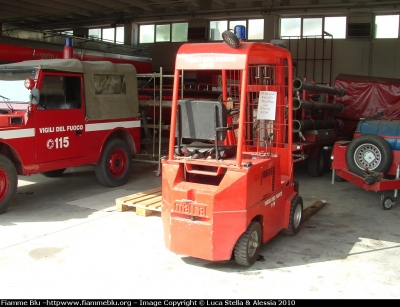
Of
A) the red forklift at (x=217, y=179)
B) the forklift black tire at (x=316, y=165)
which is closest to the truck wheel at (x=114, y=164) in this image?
the red forklift at (x=217, y=179)

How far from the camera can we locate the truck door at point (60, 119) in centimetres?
730

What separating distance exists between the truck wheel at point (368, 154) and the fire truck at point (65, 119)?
14.4ft

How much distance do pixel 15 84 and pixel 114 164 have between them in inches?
95.9

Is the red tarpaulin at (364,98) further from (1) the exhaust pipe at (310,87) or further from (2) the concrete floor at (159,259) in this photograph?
(2) the concrete floor at (159,259)

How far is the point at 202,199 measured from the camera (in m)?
4.71

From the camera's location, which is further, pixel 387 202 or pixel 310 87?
pixel 310 87

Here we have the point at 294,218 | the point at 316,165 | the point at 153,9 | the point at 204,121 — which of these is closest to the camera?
the point at 204,121

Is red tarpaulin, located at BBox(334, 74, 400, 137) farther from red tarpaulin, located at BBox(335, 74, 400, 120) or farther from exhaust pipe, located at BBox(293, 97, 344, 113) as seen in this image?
exhaust pipe, located at BBox(293, 97, 344, 113)

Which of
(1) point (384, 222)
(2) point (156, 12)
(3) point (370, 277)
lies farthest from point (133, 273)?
(2) point (156, 12)

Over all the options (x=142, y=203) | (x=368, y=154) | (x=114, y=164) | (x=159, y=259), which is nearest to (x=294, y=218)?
(x=159, y=259)

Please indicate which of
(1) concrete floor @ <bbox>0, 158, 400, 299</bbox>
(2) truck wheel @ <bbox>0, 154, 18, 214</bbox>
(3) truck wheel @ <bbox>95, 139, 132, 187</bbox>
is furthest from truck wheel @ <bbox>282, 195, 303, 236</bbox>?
(2) truck wheel @ <bbox>0, 154, 18, 214</bbox>

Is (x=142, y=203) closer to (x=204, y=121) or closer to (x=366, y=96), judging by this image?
(x=204, y=121)

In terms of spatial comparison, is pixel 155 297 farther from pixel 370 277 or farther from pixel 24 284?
pixel 370 277

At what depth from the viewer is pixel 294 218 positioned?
609 centimetres
